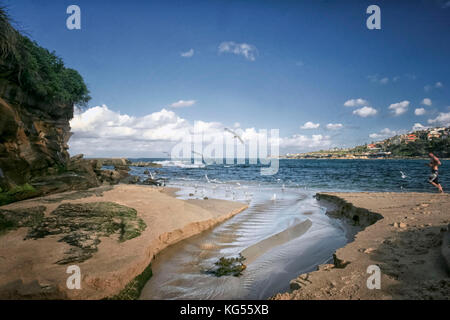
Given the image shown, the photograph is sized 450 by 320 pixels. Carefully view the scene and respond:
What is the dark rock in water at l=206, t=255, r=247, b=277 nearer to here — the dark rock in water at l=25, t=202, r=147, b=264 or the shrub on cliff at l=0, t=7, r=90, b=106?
the dark rock in water at l=25, t=202, r=147, b=264

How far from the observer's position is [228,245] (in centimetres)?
718

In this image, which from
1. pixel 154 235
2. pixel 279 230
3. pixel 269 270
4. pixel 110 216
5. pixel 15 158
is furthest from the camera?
pixel 15 158

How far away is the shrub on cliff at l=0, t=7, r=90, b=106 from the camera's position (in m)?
8.37

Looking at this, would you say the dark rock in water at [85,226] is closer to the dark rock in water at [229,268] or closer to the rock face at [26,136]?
the dark rock in water at [229,268]

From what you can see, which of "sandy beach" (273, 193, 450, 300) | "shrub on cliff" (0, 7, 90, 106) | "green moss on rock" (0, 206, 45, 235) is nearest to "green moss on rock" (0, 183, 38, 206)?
"green moss on rock" (0, 206, 45, 235)

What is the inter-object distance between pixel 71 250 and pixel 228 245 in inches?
168

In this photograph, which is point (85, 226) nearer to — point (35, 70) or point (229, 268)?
point (229, 268)

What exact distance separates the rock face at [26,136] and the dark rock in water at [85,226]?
177 inches

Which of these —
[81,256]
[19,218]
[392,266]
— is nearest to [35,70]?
[19,218]

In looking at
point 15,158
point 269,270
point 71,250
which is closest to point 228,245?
point 269,270

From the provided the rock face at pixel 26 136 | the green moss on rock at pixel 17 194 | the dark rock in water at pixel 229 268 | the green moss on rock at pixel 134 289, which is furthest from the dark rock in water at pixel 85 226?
the rock face at pixel 26 136

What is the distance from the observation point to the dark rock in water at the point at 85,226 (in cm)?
501

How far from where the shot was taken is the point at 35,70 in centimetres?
1206
